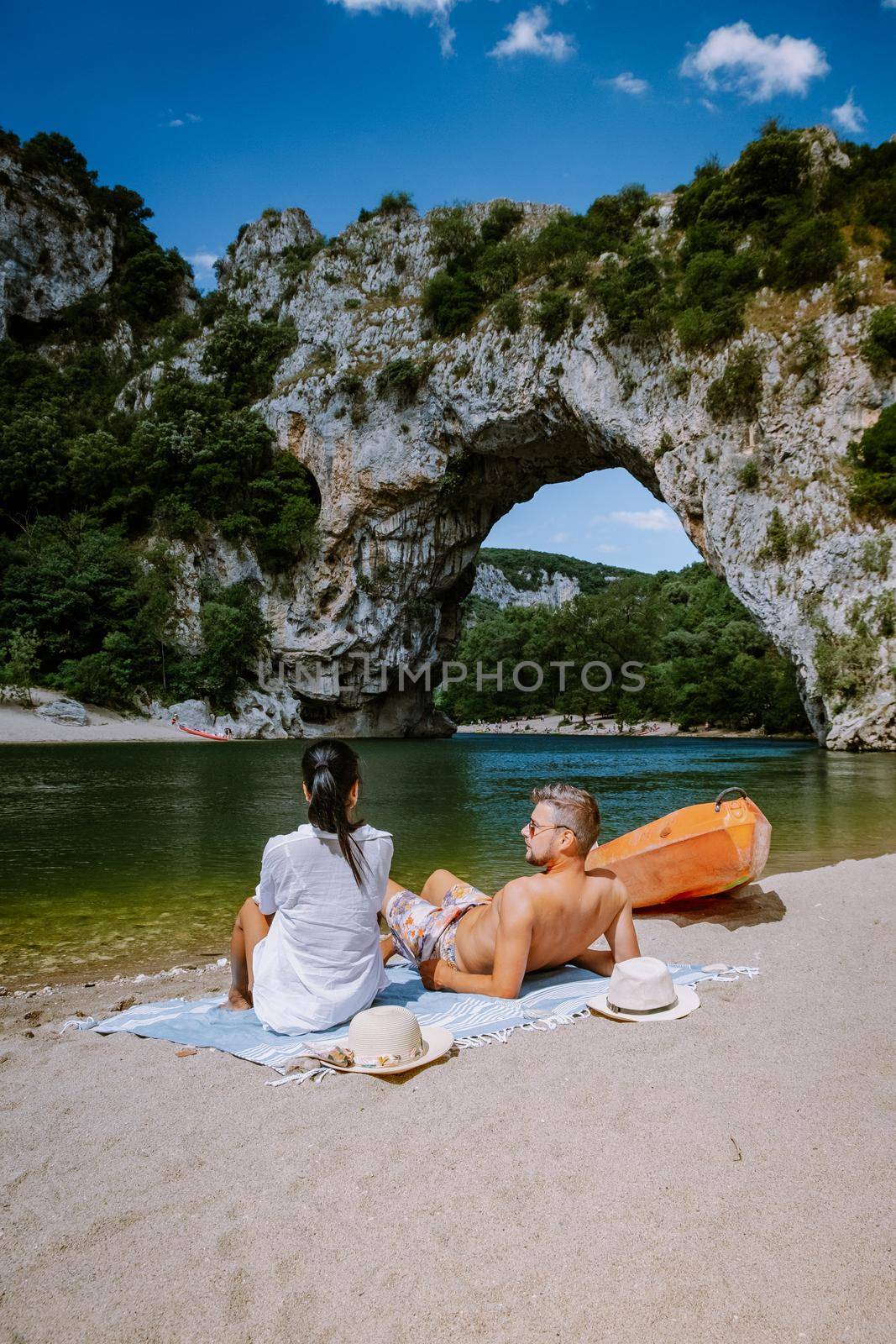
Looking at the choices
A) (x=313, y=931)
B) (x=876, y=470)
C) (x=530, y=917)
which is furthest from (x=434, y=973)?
(x=876, y=470)

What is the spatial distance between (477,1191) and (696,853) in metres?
3.36

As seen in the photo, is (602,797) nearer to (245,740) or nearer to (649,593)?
(245,740)

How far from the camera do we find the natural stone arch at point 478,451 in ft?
72.2

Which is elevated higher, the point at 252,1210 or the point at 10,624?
the point at 10,624

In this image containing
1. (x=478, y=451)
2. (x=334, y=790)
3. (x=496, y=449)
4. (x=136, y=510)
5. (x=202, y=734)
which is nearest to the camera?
(x=334, y=790)

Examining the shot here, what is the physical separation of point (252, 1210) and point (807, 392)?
2583 cm

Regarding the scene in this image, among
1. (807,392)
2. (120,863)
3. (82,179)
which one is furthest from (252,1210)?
(82,179)

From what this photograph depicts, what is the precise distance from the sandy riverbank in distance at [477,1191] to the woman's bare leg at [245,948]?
1.54 feet

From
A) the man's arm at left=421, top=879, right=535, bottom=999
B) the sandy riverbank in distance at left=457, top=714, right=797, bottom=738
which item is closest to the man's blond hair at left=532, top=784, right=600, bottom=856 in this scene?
the man's arm at left=421, top=879, right=535, bottom=999

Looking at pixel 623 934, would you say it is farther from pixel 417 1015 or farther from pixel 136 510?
pixel 136 510

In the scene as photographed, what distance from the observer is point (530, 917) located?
3.19 m

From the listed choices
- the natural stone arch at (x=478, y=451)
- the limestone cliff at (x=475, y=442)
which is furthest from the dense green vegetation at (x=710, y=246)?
the natural stone arch at (x=478, y=451)

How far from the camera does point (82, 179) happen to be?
141 ft

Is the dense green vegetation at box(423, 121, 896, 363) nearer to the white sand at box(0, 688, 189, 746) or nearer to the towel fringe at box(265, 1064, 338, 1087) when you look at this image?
the white sand at box(0, 688, 189, 746)
